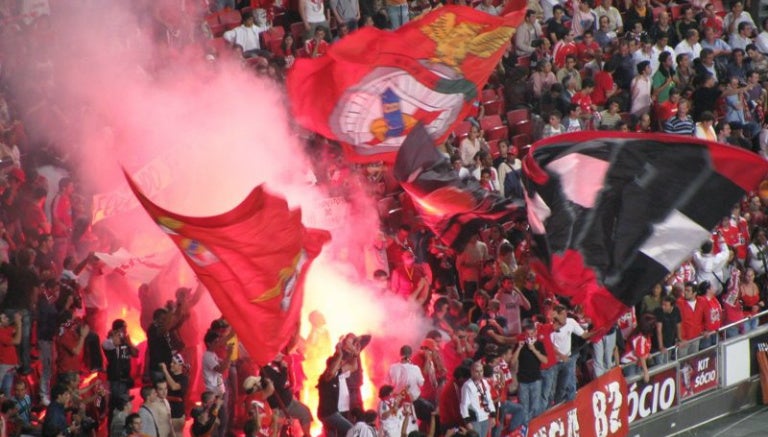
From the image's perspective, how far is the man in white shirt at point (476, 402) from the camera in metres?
14.2

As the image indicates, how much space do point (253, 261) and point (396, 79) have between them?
5177 millimetres

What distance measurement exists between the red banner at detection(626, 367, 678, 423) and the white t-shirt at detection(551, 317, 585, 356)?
54.5 inches

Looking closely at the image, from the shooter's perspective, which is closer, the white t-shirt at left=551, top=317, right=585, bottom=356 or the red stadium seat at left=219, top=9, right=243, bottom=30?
the white t-shirt at left=551, top=317, right=585, bottom=356

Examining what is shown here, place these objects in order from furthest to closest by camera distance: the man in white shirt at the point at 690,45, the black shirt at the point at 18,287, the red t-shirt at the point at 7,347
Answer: the man in white shirt at the point at 690,45, the black shirt at the point at 18,287, the red t-shirt at the point at 7,347

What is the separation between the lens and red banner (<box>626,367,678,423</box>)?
16531 millimetres

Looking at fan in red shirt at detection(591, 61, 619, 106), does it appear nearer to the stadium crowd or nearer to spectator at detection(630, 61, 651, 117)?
the stadium crowd

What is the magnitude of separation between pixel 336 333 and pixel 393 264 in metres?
1.24

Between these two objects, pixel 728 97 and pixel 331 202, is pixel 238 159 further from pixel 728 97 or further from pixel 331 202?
pixel 728 97

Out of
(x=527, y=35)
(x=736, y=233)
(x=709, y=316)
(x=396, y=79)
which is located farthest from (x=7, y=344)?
(x=527, y=35)

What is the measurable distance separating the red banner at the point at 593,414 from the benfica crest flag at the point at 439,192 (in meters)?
2.06

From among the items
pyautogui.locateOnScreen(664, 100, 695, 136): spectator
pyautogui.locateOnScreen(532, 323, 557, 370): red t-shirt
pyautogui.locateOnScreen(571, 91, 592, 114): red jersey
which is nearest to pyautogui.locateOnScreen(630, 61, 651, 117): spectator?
pyautogui.locateOnScreen(664, 100, 695, 136): spectator

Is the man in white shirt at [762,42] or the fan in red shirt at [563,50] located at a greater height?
the fan in red shirt at [563,50]

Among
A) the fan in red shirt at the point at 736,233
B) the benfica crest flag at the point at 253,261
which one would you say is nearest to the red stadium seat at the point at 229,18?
the fan in red shirt at the point at 736,233

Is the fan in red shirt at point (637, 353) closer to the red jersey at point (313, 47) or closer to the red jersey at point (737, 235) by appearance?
the red jersey at point (737, 235)
